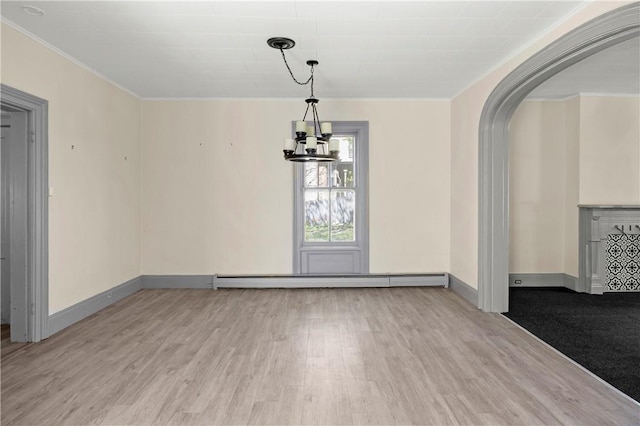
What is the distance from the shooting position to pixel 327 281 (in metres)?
6.05

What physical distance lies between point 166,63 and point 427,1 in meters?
2.86

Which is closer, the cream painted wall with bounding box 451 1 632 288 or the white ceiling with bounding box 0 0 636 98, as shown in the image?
the white ceiling with bounding box 0 0 636 98

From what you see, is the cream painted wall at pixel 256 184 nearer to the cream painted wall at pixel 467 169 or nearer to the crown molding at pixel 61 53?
the cream painted wall at pixel 467 169

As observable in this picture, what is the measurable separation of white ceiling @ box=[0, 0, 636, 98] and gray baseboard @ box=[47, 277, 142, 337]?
2.64 meters

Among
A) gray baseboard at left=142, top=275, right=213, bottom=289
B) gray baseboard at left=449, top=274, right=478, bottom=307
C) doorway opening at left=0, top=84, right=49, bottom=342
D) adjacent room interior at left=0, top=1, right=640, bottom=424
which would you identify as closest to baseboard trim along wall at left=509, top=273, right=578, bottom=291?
adjacent room interior at left=0, top=1, right=640, bottom=424

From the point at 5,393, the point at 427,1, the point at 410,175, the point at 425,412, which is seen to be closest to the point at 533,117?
the point at 410,175

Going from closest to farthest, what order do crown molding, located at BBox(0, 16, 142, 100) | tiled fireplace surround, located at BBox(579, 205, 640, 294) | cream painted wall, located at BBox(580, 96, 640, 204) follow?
1. crown molding, located at BBox(0, 16, 142, 100)
2. tiled fireplace surround, located at BBox(579, 205, 640, 294)
3. cream painted wall, located at BBox(580, 96, 640, 204)

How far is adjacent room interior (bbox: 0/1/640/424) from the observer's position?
2908 millimetres

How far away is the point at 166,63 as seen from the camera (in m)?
4.45

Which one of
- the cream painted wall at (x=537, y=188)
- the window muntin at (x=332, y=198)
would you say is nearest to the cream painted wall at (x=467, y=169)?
the cream painted wall at (x=537, y=188)

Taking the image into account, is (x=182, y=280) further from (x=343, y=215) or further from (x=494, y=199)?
(x=494, y=199)

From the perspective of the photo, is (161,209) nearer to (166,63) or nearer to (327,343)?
(166,63)

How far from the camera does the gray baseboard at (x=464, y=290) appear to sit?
508 cm

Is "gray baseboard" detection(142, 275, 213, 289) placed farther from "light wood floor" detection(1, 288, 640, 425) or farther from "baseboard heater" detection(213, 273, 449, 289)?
"light wood floor" detection(1, 288, 640, 425)
